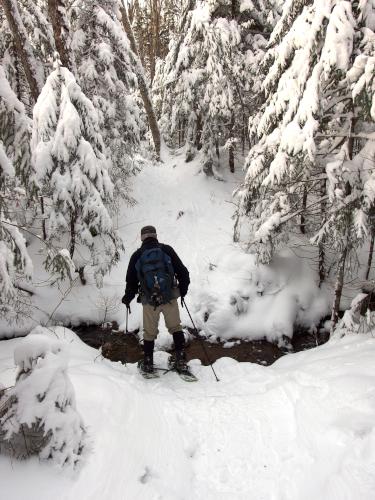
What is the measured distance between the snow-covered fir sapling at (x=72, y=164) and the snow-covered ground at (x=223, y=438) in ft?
14.3

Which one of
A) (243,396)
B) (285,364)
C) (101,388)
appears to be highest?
(101,388)

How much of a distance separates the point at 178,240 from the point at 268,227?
4512mm

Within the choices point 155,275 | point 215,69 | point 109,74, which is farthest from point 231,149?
point 155,275

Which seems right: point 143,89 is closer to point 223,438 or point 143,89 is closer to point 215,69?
point 215,69

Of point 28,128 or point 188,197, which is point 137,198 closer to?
point 188,197

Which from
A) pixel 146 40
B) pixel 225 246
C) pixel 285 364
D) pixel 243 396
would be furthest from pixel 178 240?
pixel 146 40

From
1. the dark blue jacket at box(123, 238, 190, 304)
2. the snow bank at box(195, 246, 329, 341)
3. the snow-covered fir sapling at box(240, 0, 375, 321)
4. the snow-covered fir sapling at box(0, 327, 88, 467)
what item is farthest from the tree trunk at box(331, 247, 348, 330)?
the snow-covered fir sapling at box(0, 327, 88, 467)

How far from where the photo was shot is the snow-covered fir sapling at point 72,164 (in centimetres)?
822

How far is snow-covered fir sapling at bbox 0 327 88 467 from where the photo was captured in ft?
10.7

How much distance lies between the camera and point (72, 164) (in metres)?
8.84

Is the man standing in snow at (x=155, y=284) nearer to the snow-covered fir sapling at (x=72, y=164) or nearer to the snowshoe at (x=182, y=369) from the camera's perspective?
the snowshoe at (x=182, y=369)

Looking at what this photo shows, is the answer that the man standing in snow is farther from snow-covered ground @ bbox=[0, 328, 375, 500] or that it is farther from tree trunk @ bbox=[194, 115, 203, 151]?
tree trunk @ bbox=[194, 115, 203, 151]

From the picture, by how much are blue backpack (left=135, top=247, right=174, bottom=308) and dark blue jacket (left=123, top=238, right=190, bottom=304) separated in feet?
0.39

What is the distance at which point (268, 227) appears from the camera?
8672 mm
